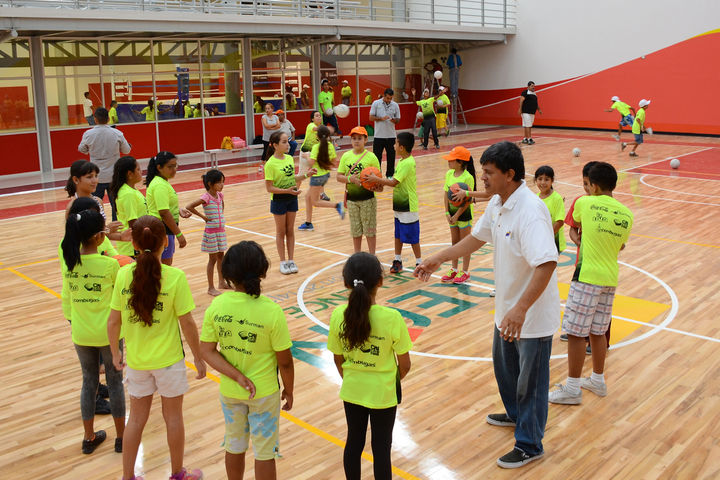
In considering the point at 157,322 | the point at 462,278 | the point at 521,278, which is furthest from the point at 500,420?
the point at 462,278

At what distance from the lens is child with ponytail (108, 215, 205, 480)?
3.93 meters

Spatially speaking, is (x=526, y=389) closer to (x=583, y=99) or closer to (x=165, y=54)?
(x=165, y=54)

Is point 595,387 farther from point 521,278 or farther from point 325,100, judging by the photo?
point 325,100

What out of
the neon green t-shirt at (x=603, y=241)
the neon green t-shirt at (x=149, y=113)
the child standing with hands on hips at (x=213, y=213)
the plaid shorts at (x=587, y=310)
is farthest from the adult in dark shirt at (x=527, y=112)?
the plaid shorts at (x=587, y=310)

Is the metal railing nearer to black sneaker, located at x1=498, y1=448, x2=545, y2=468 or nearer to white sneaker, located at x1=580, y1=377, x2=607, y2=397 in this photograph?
white sneaker, located at x1=580, y1=377, x2=607, y2=397

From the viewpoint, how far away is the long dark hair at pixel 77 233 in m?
4.42

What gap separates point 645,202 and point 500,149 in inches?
383

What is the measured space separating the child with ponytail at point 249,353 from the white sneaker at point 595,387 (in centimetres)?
281

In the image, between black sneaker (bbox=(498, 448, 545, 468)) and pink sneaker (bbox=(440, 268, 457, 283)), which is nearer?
black sneaker (bbox=(498, 448, 545, 468))

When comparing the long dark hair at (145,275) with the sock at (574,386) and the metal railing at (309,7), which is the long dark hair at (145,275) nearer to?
the sock at (574,386)

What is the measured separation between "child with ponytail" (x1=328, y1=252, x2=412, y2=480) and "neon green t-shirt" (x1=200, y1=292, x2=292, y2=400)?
31 cm

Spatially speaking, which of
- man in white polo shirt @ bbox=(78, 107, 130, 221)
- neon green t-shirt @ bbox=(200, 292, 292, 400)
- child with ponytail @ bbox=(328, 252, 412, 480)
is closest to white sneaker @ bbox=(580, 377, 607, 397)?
child with ponytail @ bbox=(328, 252, 412, 480)

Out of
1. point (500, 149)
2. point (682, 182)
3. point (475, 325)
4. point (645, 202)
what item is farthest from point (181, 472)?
point (682, 182)

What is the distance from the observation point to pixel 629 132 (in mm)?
24531
